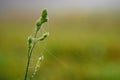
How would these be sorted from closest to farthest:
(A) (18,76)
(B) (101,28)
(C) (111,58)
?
(A) (18,76), (C) (111,58), (B) (101,28)

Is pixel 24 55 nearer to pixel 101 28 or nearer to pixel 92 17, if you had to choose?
pixel 101 28

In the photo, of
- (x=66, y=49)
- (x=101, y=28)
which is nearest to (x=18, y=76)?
(x=66, y=49)

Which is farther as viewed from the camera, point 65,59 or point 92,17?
point 92,17

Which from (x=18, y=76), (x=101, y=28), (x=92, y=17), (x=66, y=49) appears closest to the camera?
(x=18, y=76)

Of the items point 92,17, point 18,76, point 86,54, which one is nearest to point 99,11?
point 92,17
